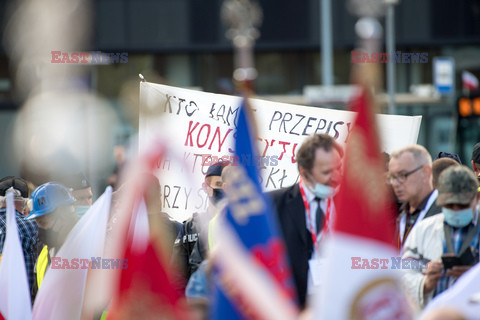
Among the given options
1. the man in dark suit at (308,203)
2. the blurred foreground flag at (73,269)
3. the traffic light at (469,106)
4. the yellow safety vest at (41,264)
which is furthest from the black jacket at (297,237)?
the traffic light at (469,106)

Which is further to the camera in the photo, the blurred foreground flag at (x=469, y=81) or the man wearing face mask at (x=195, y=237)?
the blurred foreground flag at (x=469, y=81)

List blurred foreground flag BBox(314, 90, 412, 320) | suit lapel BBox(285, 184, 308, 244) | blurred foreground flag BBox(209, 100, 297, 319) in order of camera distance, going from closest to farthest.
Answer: blurred foreground flag BBox(314, 90, 412, 320) → blurred foreground flag BBox(209, 100, 297, 319) → suit lapel BBox(285, 184, 308, 244)

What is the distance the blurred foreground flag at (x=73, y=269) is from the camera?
5551 mm

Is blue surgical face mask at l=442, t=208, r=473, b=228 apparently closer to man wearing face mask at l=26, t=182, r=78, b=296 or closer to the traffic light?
man wearing face mask at l=26, t=182, r=78, b=296

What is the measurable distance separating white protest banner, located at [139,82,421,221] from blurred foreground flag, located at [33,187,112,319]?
1.72 meters

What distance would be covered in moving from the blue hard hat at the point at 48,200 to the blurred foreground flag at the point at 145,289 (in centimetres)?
295

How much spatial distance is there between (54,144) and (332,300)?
1493cm

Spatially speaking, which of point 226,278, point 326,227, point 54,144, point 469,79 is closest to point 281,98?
point 469,79

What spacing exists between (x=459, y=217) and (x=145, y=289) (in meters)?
1.86

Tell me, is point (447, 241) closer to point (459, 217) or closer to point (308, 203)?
point (459, 217)

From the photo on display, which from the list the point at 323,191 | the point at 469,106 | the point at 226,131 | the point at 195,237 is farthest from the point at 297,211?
the point at 469,106

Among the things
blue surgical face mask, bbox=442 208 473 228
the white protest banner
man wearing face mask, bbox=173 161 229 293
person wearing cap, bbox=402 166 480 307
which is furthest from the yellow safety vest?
blue surgical face mask, bbox=442 208 473 228

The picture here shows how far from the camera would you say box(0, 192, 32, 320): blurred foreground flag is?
5863 mm

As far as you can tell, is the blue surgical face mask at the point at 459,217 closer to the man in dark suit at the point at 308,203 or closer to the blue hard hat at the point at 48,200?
the man in dark suit at the point at 308,203
